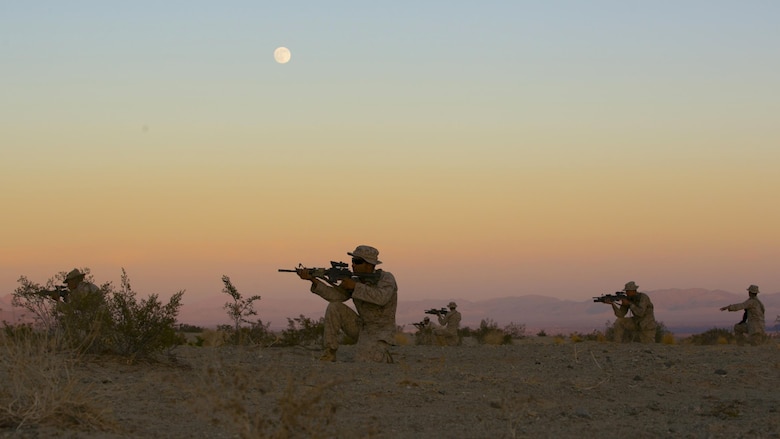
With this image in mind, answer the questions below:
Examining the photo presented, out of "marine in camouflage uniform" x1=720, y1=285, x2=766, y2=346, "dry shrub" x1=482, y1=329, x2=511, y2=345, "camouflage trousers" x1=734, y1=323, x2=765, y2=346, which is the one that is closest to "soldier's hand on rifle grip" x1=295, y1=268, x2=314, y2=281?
"marine in camouflage uniform" x1=720, y1=285, x2=766, y2=346

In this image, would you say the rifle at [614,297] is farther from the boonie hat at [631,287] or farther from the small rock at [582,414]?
the small rock at [582,414]

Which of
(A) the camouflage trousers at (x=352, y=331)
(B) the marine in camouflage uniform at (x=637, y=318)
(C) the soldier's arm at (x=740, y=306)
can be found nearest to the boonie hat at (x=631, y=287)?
(B) the marine in camouflage uniform at (x=637, y=318)

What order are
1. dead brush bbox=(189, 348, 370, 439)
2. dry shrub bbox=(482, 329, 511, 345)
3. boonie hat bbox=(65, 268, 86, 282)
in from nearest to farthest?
1. dead brush bbox=(189, 348, 370, 439)
2. boonie hat bbox=(65, 268, 86, 282)
3. dry shrub bbox=(482, 329, 511, 345)

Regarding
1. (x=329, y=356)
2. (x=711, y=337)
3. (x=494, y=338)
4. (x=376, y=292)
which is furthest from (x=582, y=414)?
(x=711, y=337)

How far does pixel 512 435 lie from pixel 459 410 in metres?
1.46

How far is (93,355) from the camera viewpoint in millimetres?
11406

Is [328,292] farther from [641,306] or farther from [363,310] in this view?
[641,306]

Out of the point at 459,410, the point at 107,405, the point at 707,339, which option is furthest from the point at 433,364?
the point at 707,339

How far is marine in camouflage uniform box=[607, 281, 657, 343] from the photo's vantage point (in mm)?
20172

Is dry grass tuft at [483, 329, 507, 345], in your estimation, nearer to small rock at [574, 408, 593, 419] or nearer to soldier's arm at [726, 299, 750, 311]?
soldier's arm at [726, 299, 750, 311]

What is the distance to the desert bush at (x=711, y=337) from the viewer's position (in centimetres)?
2868

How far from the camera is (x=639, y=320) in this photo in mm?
20328

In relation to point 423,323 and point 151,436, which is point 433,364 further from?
point 423,323

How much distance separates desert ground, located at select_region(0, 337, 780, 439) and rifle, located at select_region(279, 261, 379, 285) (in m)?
1.27
